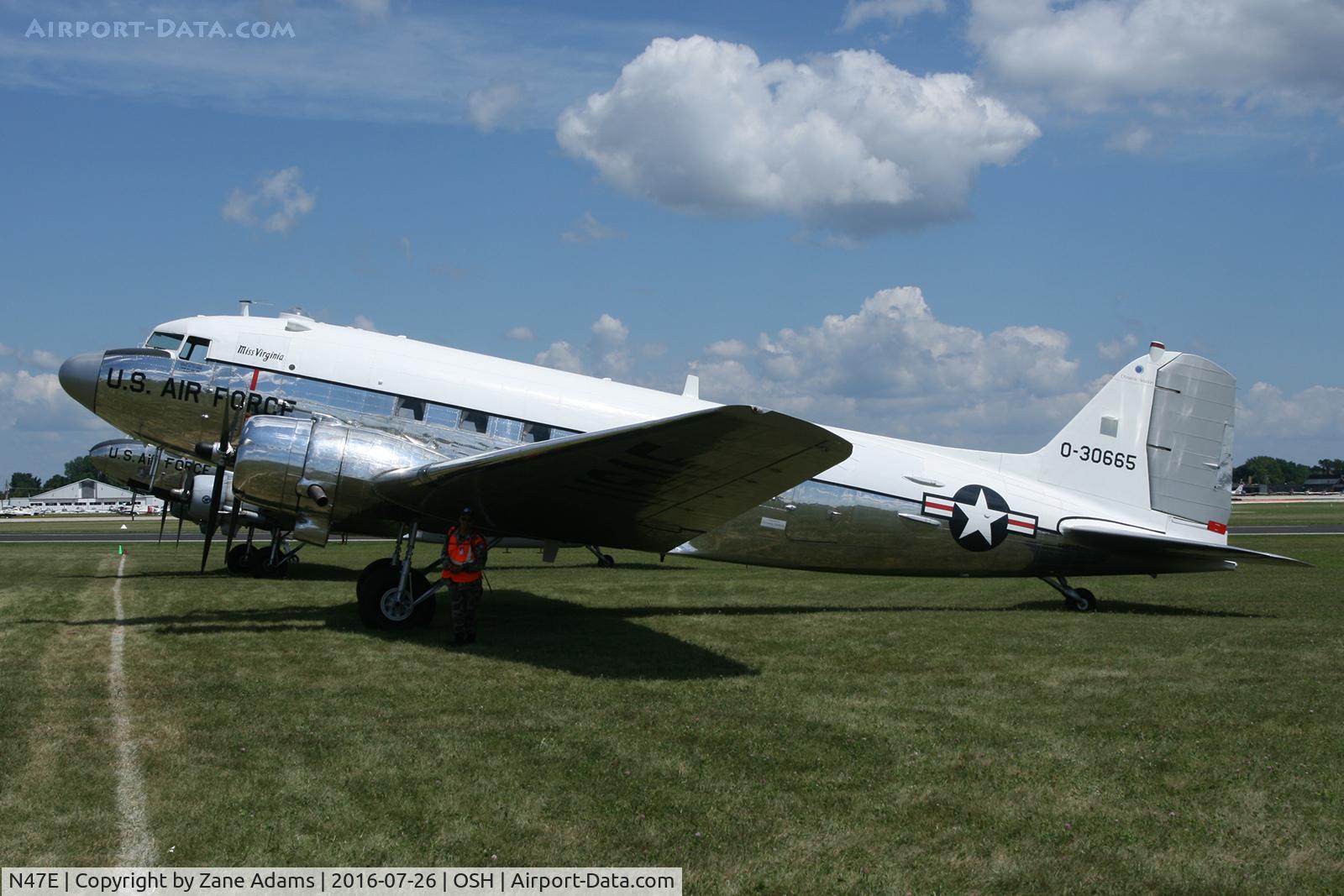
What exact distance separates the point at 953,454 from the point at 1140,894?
9311mm

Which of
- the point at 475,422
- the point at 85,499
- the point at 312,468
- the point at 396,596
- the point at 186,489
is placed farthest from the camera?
the point at 85,499

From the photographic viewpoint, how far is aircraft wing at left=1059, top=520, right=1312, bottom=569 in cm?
1269

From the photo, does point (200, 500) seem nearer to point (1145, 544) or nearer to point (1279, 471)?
point (1145, 544)

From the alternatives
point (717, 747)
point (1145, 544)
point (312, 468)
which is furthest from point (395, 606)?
point (1145, 544)

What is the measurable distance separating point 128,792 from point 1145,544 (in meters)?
11.8

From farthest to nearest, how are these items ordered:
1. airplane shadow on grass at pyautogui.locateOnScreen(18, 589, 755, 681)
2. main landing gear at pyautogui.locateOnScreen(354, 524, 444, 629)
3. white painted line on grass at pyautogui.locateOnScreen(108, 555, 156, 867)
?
main landing gear at pyautogui.locateOnScreen(354, 524, 444, 629)
airplane shadow on grass at pyautogui.locateOnScreen(18, 589, 755, 681)
white painted line on grass at pyautogui.locateOnScreen(108, 555, 156, 867)

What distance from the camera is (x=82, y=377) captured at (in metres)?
12.0

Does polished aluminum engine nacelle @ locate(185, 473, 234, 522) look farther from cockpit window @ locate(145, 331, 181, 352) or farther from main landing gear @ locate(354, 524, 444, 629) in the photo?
main landing gear @ locate(354, 524, 444, 629)

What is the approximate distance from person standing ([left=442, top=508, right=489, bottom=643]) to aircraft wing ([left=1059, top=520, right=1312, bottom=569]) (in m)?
7.79

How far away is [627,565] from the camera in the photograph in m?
21.6

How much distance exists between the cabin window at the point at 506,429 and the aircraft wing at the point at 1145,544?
7.20m

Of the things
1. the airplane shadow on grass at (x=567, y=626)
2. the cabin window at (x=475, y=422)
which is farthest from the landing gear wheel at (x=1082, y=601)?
the cabin window at (x=475, y=422)

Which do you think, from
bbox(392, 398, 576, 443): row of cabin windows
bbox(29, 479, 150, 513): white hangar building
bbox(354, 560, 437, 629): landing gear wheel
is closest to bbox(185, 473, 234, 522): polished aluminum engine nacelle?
bbox(392, 398, 576, 443): row of cabin windows

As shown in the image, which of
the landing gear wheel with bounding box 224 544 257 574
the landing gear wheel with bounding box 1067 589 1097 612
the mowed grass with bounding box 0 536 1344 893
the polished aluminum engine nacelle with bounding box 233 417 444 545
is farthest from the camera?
the landing gear wheel with bounding box 224 544 257 574
